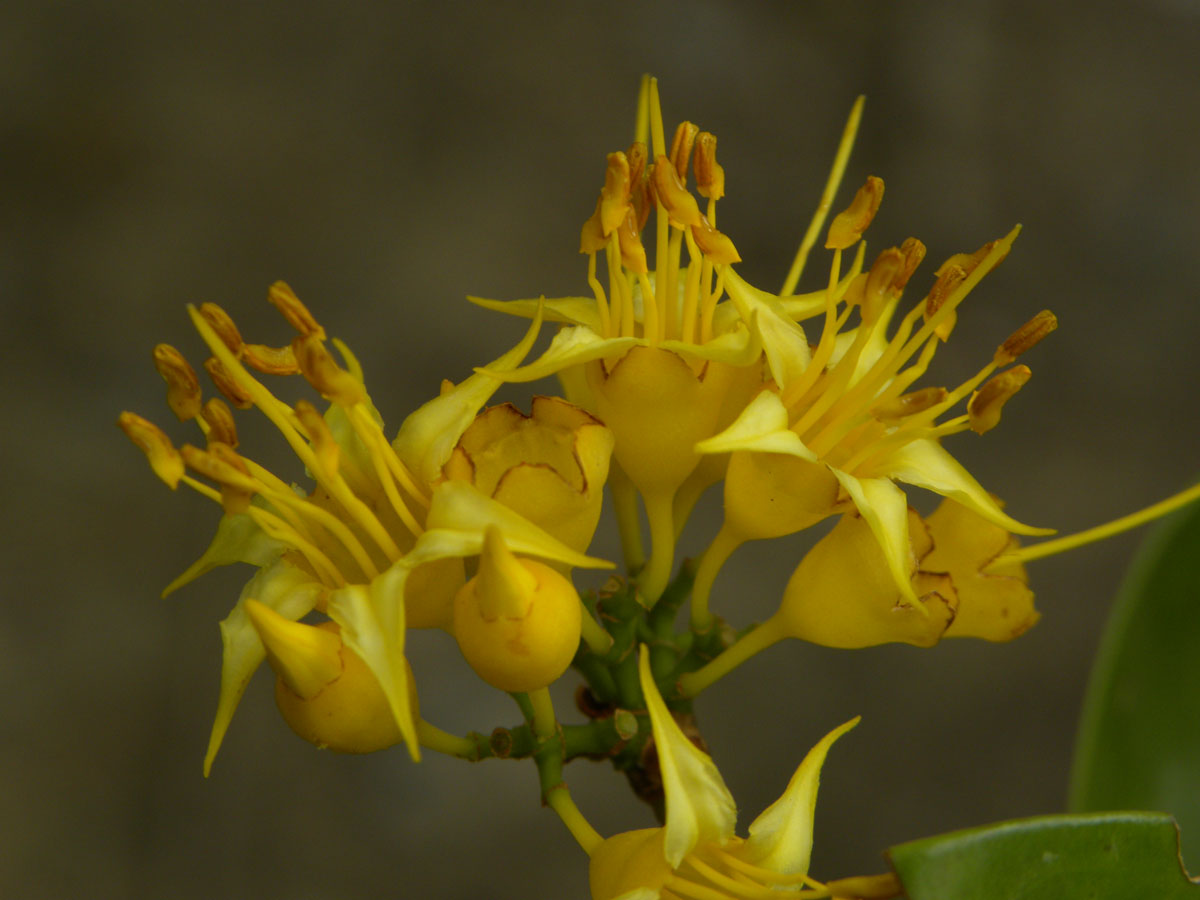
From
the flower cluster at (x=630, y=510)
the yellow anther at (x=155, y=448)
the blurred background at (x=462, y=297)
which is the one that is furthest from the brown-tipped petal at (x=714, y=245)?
the blurred background at (x=462, y=297)

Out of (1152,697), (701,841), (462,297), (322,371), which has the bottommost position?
(462,297)

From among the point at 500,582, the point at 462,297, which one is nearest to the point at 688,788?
the point at 500,582

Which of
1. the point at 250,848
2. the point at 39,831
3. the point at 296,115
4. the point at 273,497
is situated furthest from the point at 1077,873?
the point at 296,115

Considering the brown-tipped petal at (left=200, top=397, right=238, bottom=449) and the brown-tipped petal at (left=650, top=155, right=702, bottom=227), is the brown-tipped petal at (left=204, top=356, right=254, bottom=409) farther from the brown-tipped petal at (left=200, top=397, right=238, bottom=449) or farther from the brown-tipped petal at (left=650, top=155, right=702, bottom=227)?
the brown-tipped petal at (left=650, top=155, right=702, bottom=227)

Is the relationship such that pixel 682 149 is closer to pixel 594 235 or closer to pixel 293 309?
pixel 594 235

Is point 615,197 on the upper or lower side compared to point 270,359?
upper

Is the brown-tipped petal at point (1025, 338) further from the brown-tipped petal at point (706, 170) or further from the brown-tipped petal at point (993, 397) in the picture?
the brown-tipped petal at point (706, 170)

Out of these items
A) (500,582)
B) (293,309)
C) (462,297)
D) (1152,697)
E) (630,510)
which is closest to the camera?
(500,582)
